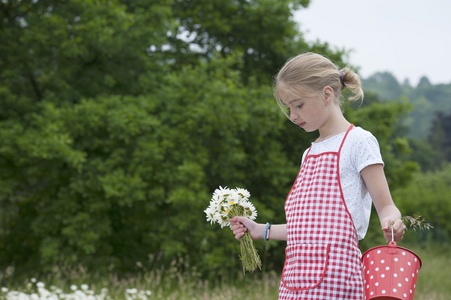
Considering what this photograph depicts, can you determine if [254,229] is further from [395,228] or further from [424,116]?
[424,116]

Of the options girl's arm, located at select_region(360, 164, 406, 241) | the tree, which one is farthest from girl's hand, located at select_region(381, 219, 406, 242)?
the tree

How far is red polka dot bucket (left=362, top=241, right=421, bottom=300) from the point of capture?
1.81 m

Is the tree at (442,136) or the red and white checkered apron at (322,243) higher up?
the tree at (442,136)

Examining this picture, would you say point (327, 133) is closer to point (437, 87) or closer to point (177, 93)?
point (177, 93)

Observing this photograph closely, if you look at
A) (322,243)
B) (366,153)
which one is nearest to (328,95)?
(366,153)

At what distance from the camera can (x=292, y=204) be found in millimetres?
2172

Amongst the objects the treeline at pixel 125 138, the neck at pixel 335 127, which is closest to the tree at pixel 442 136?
the treeline at pixel 125 138

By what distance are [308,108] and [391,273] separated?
25.7 inches

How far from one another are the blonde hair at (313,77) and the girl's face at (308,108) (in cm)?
2

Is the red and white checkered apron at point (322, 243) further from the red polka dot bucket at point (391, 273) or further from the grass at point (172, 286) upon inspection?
the grass at point (172, 286)

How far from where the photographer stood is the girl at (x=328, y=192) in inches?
78.4

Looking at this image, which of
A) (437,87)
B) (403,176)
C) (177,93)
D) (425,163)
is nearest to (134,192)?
(177,93)

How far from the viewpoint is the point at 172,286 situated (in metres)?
6.97

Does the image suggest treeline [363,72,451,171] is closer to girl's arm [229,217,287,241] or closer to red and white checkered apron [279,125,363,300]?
girl's arm [229,217,287,241]
